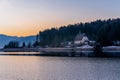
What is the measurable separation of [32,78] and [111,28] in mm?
108692

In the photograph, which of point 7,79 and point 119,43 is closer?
point 7,79

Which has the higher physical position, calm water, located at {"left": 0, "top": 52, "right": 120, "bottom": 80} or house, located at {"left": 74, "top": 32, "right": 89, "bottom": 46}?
house, located at {"left": 74, "top": 32, "right": 89, "bottom": 46}

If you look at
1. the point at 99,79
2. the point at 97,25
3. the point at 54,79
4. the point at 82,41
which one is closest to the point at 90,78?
the point at 99,79

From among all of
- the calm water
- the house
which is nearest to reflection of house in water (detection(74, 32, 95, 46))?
the house

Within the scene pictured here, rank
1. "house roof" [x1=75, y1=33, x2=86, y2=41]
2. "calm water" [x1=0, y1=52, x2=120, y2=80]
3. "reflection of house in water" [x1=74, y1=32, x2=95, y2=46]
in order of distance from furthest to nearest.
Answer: "house roof" [x1=75, y1=33, x2=86, y2=41], "reflection of house in water" [x1=74, y1=32, x2=95, y2=46], "calm water" [x1=0, y1=52, x2=120, y2=80]

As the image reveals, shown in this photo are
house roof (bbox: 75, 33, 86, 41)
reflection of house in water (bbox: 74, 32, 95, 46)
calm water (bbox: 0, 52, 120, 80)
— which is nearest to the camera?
calm water (bbox: 0, 52, 120, 80)

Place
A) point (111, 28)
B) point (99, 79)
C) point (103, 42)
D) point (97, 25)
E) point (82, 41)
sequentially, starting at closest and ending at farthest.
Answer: point (99, 79), point (103, 42), point (111, 28), point (82, 41), point (97, 25)

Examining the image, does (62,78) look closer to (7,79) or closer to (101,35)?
(7,79)

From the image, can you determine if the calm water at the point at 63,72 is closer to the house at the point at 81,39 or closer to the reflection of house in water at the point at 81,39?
the reflection of house in water at the point at 81,39

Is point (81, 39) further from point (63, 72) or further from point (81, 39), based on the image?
point (63, 72)

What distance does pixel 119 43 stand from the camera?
14688 cm

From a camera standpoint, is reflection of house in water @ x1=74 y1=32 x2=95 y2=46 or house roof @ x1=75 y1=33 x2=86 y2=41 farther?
house roof @ x1=75 y1=33 x2=86 y2=41

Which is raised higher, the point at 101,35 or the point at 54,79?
the point at 101,35

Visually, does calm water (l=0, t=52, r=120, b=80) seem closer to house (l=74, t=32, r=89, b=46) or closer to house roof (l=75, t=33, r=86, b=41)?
house (l=74, t=32, r=89, b=46)
